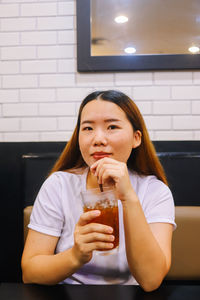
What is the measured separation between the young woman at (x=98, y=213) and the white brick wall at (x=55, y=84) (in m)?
0.67

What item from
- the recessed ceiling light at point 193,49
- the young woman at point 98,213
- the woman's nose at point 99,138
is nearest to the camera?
the young woman at point 98,213

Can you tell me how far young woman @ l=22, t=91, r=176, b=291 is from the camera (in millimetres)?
810

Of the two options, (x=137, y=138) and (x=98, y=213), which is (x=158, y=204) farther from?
(x=98, y=213)

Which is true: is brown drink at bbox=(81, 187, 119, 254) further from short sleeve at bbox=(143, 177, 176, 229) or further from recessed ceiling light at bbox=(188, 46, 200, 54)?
recessed ceiling light at bbox=(188, 46, 200, 54)

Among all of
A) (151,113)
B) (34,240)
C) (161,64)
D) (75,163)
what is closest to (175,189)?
(151,113)

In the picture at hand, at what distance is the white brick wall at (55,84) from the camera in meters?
1.80

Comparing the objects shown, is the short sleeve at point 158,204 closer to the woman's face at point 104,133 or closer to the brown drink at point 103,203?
the woman's face at point 104,133

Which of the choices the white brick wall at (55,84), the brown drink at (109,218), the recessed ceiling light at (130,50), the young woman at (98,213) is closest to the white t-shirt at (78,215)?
the young woman at (98,213)

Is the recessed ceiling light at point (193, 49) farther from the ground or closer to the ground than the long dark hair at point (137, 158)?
farther from the ground

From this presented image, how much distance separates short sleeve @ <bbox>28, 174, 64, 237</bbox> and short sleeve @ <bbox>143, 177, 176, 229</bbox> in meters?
0.31

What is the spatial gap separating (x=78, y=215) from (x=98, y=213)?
37 centimetres

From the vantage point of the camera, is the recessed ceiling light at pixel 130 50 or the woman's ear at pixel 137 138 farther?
the recessed ceiling light at pixel 130 50

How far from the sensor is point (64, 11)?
1824 mm

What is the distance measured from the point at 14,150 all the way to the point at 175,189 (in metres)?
1.01
